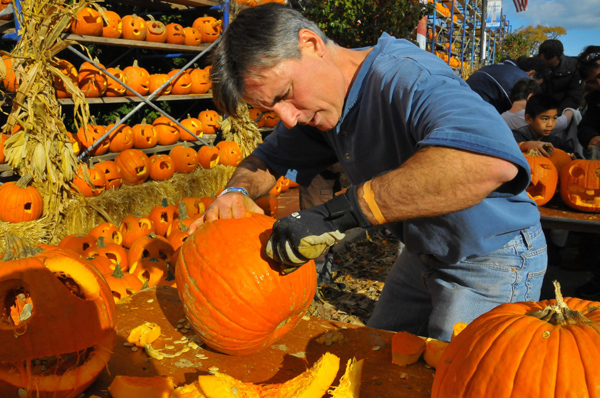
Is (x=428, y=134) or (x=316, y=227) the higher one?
(x=428, y=134)

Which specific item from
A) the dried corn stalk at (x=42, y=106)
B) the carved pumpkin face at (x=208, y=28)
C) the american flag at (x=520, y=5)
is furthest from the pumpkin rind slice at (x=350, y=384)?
the american flag at (x=520, y=5)

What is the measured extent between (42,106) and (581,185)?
17.0 ft

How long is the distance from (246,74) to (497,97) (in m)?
3.81

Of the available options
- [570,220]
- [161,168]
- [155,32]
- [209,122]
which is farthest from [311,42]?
[209,122]

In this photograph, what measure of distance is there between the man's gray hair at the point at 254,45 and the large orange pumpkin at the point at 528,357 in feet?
3.72

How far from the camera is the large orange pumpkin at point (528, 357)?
0.99 meters

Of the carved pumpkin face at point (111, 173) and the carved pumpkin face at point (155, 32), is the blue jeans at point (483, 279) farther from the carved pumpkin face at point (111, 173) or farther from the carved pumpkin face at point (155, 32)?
the carved pumpkin face at point (155, 32)

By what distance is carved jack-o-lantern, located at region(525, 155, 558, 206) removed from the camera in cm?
414

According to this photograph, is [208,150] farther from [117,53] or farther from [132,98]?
[117,53]

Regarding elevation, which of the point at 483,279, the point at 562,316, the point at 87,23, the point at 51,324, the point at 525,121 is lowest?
the point at 525,121

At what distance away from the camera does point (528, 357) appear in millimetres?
1033

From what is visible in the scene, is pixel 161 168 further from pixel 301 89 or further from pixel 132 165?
pixel 301 89

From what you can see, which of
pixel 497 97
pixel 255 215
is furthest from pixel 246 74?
pixel 497 97

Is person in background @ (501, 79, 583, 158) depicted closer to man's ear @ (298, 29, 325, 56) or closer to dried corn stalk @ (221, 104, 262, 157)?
dried corn stalk @ (221, 104, 262, 157)
